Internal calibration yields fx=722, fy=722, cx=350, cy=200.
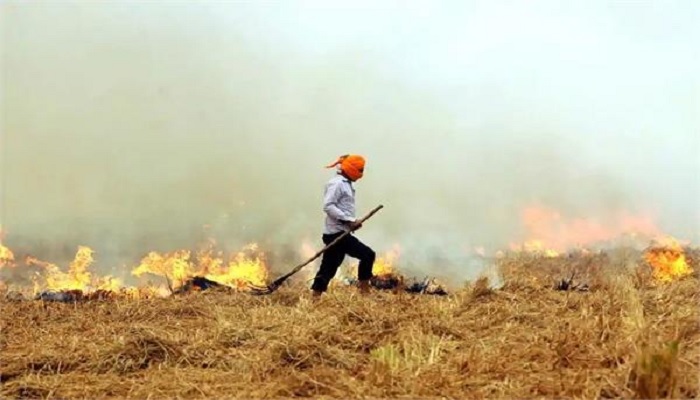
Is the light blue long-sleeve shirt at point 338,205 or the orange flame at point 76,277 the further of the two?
the orange flame at point 76,277

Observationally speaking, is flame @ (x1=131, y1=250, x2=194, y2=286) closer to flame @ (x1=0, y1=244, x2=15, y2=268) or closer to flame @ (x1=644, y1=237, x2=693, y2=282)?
flame @ (x1=0, y1=244, x2=15, y2=268)

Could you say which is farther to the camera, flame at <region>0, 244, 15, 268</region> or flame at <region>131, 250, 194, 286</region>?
flame at <region>0, 244, 15, 268</region>

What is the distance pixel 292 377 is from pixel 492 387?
111 centimetres

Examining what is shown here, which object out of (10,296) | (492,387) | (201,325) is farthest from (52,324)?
(492,387)

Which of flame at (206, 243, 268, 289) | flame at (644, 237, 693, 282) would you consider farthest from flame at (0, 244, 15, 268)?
flame at (644, 237, 693, 282)

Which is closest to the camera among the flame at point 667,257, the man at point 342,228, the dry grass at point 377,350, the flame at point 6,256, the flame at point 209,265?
the dry grass at point 377,350

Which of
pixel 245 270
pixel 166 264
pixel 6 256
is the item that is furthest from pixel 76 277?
pixel 245 270

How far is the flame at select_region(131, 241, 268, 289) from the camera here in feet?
44.3

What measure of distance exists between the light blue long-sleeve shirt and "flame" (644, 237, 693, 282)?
232 inches

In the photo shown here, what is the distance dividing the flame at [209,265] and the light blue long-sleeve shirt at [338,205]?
14.6ft

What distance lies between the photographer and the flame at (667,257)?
488 inches

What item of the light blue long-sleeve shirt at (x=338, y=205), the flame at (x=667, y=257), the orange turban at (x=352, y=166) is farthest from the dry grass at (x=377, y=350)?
the flame at (x=667, y=257)

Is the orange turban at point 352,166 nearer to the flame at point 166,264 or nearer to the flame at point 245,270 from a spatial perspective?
the flame at point 245,270

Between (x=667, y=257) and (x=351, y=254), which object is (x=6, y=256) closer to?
(x=351, y=254)
